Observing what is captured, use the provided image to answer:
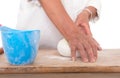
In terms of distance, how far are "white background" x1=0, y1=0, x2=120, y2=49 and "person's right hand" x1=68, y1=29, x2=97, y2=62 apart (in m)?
1.04

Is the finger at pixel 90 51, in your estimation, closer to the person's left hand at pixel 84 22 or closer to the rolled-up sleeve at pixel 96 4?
the person's left hand at pixel 84 22

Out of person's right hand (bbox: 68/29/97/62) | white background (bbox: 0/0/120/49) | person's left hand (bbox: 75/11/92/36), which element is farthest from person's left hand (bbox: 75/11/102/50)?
white background (bbox: 0/0/120/49)

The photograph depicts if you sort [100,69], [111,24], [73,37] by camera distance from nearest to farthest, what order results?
[100,69]
[73,37]
[111,24]

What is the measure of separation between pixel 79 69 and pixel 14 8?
136 centimetres

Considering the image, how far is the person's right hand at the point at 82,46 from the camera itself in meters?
0.83

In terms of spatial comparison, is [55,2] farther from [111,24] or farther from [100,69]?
[111,24]

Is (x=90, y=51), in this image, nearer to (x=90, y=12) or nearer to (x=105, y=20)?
(x=90, y=12)

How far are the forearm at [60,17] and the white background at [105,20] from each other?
1024 mm

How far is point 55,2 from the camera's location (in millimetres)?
895

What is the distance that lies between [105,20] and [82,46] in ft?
3.70

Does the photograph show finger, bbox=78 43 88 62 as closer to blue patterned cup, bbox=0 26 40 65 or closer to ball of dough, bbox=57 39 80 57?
ball of dough, bbox=57 39 80 57

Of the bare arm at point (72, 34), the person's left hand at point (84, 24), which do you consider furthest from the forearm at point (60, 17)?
the person's left hand at point (84, 24)

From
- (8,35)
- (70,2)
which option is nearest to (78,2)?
(70,2)

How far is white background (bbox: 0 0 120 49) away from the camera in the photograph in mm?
1896
